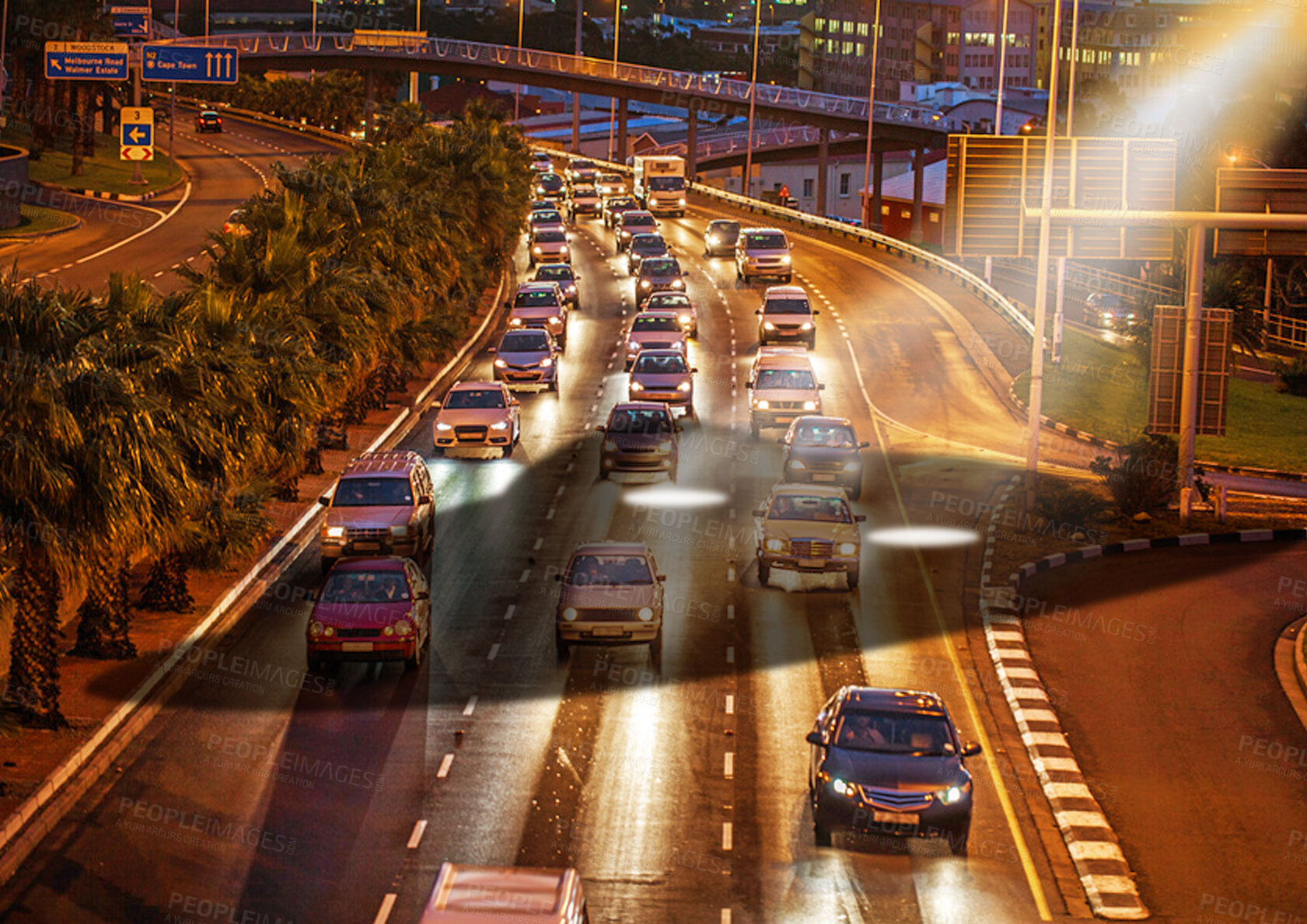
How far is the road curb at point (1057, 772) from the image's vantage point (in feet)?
60.2

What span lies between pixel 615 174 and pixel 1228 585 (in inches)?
3316

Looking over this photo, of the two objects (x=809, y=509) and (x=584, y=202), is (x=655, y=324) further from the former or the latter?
(x=584, y=202)

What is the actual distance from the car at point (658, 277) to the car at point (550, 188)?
1413 inches

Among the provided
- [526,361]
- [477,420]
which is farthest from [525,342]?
[477,420]

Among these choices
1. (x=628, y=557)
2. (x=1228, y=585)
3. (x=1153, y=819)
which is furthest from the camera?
(x=1228, y=585)

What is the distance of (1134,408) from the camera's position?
55.0 meters

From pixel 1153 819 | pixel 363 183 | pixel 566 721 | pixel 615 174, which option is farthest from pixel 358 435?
pixel 615 174

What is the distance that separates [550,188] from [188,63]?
40.2 meters

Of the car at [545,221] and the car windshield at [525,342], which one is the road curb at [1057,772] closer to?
the car windshield at [525,342]

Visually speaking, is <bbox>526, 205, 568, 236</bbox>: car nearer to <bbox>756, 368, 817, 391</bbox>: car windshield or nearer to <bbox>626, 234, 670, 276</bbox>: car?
<bbox>626, 234, 670, 276</bbox>: car

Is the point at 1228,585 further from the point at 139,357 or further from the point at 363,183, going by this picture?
the point at 363,183

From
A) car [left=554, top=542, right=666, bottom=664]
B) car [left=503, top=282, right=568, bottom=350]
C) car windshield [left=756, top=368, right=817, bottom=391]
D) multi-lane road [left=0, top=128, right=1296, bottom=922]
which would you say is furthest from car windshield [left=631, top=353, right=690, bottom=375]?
car [left=554, top=542, right=666, bottom=664]

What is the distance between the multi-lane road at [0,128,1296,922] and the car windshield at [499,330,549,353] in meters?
10.0

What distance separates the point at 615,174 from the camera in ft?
372
